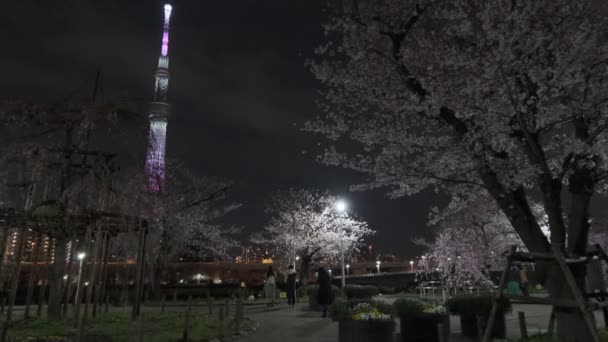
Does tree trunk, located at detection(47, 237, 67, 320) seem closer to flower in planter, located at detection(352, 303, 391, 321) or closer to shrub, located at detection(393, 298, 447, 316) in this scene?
flower in planter, located at detection(352, 303, 391, 321)

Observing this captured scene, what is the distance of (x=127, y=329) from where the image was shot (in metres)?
13.0

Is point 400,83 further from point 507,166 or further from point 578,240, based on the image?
point 578,240

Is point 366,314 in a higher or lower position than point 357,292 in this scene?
lower

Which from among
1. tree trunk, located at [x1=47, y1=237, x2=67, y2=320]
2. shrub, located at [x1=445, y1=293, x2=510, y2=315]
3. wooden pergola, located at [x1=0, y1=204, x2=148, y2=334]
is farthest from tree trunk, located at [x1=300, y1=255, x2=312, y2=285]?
shrub, located at [x1=445, y1=293, x2=510, y2=315]

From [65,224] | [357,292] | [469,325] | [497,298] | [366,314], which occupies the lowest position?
[469,325]

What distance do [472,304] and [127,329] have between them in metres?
10.1

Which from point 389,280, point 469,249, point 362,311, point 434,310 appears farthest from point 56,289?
point 389,280

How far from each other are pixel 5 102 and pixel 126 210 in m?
6.06

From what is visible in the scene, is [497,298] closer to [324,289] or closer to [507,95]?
[507,95]

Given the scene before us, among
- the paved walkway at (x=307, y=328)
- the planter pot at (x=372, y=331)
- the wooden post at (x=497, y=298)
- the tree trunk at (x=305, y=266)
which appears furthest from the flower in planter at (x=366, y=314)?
the tree trunk at (x=305, y=266)

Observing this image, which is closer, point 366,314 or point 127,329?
point 366,314

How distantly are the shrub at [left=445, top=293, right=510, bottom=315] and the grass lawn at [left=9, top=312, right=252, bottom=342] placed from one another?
651 centimetres

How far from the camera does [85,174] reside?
15.2m

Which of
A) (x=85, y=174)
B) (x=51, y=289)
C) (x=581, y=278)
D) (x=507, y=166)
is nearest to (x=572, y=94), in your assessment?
(x=507, y=166)
